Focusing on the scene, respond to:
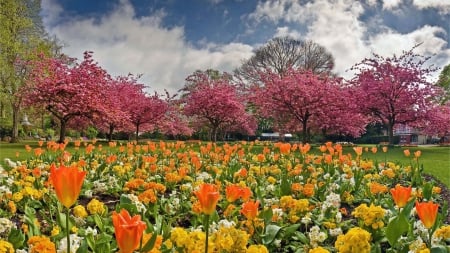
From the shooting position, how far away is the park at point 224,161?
2.30 metres

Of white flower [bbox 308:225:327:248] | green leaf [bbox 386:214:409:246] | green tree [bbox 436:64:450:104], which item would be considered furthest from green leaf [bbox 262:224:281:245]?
green tree [bbox 436:64:450:104]

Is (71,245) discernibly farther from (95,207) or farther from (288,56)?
(288,56)

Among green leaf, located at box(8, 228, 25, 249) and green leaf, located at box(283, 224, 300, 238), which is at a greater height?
green leaf, located at box(8, 228, 25, 249)

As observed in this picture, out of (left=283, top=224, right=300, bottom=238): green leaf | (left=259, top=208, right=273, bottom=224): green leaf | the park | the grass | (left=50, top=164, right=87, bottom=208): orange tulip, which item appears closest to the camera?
(left=50, top=164, right=87, bottom=208): orange tulip

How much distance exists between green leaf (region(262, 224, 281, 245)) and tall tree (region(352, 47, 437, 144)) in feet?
55.8

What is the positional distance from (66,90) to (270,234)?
17.1 metres

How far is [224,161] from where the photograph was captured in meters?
6.06

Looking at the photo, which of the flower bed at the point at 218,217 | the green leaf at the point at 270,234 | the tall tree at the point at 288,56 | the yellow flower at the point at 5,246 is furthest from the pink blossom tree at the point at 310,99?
the yellow flower at the point at 5,246

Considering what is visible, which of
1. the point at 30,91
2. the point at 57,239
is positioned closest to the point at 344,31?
the point at 57,239

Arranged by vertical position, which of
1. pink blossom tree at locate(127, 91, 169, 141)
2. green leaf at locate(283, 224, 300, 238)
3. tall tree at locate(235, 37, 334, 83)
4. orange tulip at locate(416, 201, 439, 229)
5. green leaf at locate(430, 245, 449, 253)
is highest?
tall tree at locate(235, 37, 334, 83)

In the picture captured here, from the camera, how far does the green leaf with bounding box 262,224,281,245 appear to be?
2.71 m

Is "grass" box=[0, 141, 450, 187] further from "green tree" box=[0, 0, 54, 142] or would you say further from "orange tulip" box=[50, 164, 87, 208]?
"green tree" box=[0, 0, 54, 142]

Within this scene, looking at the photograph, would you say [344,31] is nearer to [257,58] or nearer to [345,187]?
[345,187]

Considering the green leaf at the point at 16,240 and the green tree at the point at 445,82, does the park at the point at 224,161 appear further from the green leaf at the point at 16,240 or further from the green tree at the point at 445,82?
the green tree at the point at 445,82
